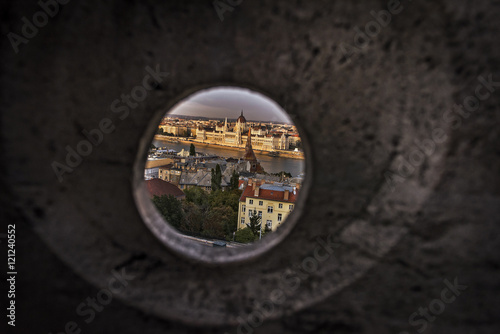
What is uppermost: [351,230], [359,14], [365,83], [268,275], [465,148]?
[359,14]

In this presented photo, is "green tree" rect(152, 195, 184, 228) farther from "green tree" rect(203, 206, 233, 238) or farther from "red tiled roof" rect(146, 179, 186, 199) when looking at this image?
"red tiled roof" rect(146, 179, 186, 199)

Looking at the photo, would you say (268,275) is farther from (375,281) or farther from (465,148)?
(465,148)

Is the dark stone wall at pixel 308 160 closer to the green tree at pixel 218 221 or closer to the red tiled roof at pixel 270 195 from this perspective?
the red tiled roof at pixel 270 195

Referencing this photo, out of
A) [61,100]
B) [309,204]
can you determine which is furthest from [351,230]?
[61,100]

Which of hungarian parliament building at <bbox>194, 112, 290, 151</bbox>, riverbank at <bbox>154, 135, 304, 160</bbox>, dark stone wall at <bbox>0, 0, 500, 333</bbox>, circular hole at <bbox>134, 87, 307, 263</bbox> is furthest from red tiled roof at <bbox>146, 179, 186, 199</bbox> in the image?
dark stone wall at <bbox>0, 0, 500, 333</bbox>

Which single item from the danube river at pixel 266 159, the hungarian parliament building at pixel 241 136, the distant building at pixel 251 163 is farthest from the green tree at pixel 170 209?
the hungarian parliament building at pixel 241 136

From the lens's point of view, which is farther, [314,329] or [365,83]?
[314,329]

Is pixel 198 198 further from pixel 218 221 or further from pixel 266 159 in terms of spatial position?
pixel 266 159
